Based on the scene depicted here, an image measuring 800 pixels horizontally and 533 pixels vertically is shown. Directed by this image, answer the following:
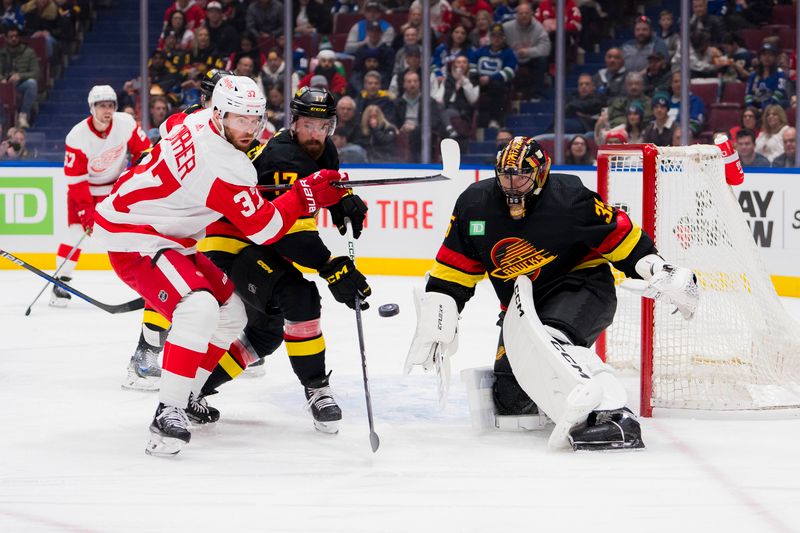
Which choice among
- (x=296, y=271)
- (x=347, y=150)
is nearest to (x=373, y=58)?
(x=347, y=150)

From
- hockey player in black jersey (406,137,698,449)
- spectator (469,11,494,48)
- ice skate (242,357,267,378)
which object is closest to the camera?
hockey player in black jersey (406,137,698,449)

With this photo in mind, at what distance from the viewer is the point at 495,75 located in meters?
8.06

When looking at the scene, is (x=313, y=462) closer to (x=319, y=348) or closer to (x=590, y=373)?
(x=319, y=348)

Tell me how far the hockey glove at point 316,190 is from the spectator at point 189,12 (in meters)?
5.52

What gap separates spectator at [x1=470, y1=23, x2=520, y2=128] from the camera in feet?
26.3

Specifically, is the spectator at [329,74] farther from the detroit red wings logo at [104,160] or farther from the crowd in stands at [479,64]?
the detroit red wings logo at [104,160]

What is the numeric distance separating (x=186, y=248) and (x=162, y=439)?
1.82 ft

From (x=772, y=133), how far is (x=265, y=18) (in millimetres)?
3501

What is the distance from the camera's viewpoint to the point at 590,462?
3.23 meters

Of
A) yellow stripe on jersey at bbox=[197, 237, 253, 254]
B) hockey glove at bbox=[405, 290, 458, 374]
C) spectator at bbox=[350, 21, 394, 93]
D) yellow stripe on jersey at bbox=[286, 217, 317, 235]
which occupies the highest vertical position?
spectator at bbox=[350, 21, 394, 93]

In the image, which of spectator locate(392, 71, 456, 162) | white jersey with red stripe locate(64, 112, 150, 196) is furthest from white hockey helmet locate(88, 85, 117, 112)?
spectator locate(392, 71, 456, 162)

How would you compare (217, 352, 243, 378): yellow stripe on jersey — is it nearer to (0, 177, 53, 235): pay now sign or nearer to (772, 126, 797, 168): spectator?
(772, 126, 797, 168): spectator

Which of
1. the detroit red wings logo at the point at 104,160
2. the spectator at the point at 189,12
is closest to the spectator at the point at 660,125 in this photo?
the detroit red wings logo at the point at 104,160

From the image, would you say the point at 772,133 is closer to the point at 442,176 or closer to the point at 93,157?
the point at 93,157
